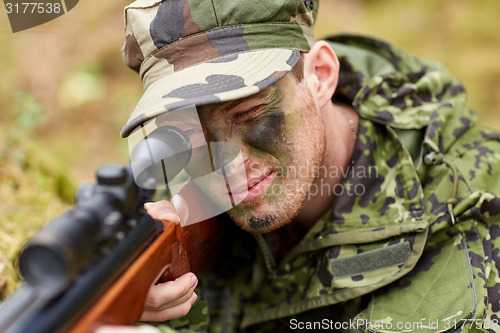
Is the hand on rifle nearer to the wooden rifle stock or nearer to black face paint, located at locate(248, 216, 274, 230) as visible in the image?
the wooden rifle stock

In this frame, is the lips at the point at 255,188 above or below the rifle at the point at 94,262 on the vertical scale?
below

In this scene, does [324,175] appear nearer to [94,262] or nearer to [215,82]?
[215,82]

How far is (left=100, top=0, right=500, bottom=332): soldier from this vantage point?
6.70 ft

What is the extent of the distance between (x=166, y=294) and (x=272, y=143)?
0.86 meters

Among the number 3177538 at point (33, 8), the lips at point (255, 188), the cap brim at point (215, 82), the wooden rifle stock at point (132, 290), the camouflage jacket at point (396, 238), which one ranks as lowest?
the camouflage jacket at point (396, 238)

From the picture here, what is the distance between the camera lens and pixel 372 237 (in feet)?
7.94

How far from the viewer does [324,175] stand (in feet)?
8.88

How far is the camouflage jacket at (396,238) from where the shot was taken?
226cm

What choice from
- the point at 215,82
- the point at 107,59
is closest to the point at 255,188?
the point at 215,82

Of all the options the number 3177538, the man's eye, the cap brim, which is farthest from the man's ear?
the number 3177538

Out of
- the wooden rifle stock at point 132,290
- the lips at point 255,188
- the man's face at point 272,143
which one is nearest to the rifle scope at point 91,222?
the wooden rifle stock at point 132,290

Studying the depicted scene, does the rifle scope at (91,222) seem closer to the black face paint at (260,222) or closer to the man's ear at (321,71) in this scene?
the black face paint at (260,222)

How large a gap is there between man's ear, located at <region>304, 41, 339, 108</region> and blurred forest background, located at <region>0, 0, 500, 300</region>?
335 centimetres

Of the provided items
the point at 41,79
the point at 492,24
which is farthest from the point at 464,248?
the point at 41,79
